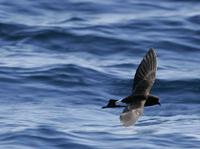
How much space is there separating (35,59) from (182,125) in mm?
4066

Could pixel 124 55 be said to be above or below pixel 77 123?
above

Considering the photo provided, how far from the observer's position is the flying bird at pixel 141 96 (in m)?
11.3

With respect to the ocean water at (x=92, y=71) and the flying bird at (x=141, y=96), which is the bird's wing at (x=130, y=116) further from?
the ocean water at (x=92, y=71)

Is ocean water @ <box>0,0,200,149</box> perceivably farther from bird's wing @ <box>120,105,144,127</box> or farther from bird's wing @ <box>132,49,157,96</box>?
bird's wing @ <box>120,105,144,127</box>

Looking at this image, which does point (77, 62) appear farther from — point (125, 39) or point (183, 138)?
point (183, 138)

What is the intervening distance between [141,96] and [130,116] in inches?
45.6

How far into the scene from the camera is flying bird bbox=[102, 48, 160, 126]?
1131 centimetres

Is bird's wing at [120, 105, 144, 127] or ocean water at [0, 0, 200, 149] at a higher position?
ocean water at [0, 0, 200, 149]

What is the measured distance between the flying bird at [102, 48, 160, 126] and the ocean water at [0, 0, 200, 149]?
1.17 meters

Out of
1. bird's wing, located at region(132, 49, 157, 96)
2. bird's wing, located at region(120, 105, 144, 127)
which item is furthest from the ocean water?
bird's wing, located at region(120, 105, 144, 127)

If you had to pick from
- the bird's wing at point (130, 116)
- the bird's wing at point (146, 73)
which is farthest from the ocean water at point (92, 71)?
the bird's wing at point (130, 116)

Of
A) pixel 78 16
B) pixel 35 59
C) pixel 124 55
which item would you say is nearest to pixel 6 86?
pixel 35 59

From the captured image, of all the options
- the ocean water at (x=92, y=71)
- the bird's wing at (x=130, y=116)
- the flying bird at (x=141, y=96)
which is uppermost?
the ocean water at (x=92, y=71)

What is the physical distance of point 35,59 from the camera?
711 inches
